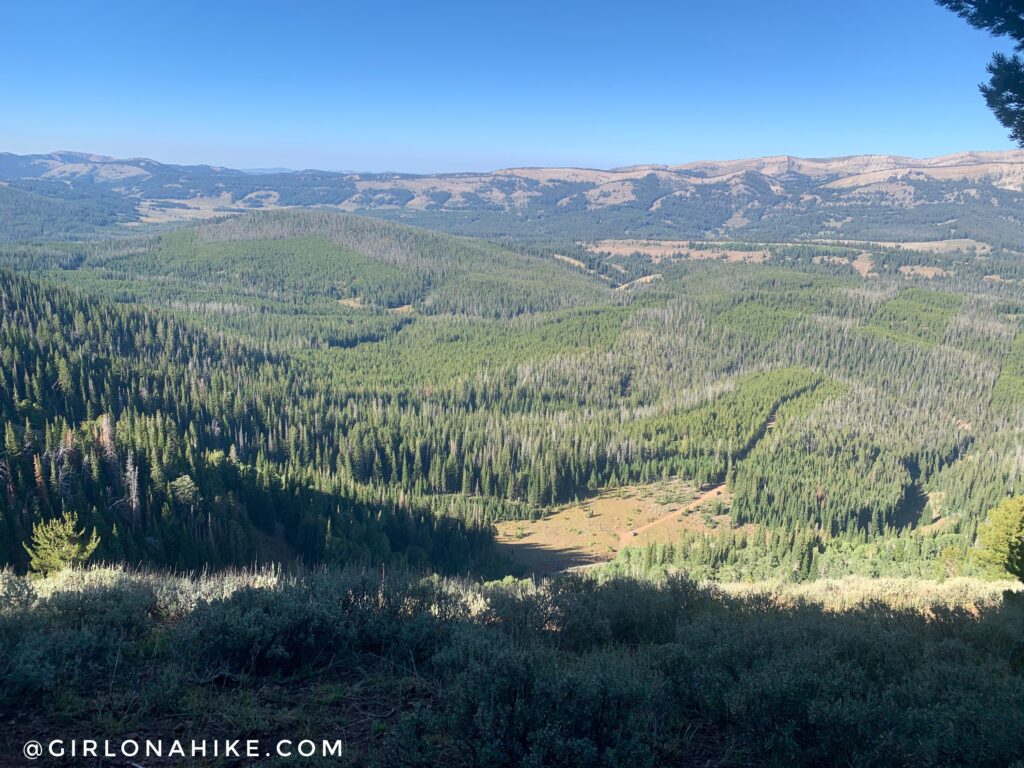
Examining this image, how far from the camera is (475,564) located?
238 feet

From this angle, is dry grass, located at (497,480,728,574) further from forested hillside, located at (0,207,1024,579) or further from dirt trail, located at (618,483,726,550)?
forested hillside, located at (0,207,1024,579)

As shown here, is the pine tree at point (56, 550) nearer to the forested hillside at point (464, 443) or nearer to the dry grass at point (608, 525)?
the forested hillside at point (464, 443)

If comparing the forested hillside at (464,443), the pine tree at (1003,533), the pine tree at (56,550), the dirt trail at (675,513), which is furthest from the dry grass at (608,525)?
the pine tree at (56,550)

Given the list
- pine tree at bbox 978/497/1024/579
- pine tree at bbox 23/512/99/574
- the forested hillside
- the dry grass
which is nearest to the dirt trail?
the dry grass

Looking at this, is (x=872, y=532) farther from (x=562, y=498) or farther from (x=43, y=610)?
(x=43, y=610)

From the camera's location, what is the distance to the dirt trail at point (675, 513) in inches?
3565

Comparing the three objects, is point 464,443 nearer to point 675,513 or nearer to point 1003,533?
point 675,513

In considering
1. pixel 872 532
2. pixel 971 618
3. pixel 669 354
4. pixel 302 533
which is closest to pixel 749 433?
pixel 872 532

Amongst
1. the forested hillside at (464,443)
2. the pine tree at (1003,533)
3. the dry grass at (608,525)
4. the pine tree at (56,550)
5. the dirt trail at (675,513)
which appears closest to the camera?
the pine tree at (56,550)

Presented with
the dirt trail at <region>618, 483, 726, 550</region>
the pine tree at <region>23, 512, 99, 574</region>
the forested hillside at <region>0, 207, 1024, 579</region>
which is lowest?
the dirt trail at <region>618, 483, 726, 550</region>

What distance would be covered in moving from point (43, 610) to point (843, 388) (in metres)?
173

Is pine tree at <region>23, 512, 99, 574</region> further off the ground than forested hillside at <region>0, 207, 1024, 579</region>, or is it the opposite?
pine tree at <region>23, 512, 99, 574</region>

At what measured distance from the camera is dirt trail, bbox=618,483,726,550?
90.6 m

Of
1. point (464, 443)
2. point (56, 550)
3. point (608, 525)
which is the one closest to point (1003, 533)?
point (56, 550)
